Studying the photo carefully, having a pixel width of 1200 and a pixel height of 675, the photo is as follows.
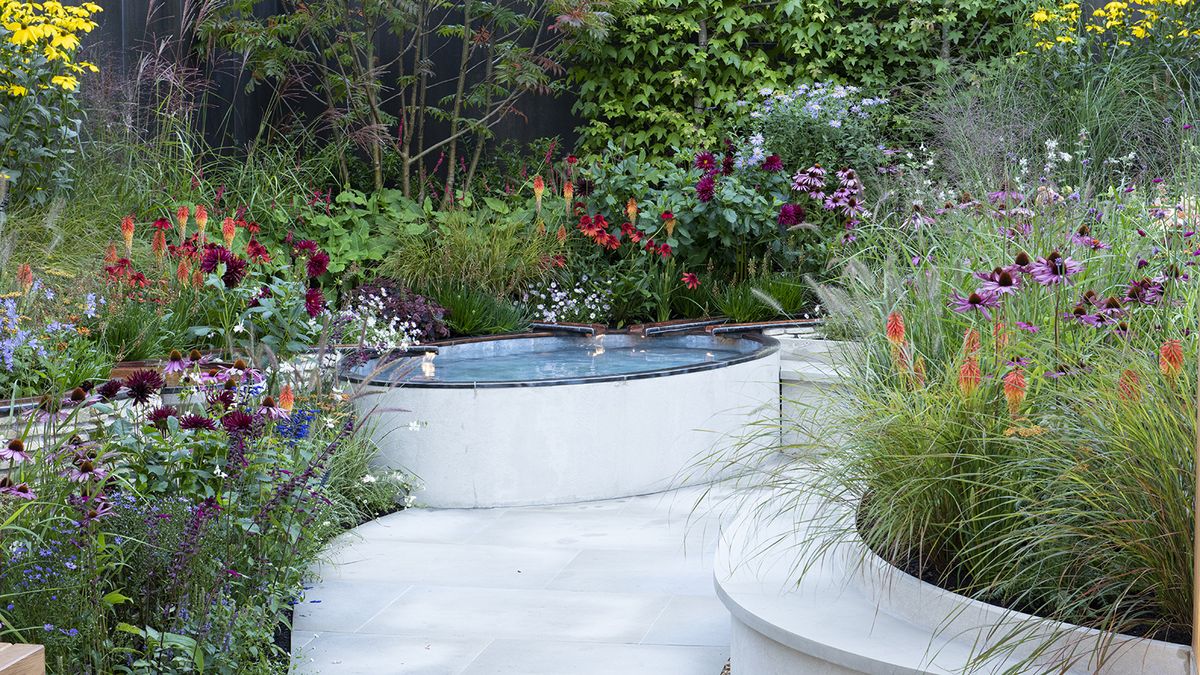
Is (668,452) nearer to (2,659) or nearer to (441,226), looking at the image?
(441,226)

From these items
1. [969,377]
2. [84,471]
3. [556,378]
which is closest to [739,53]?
[556,378]

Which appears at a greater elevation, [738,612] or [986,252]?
[986,252]

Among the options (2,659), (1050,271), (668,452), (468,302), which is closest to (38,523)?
(2,659)

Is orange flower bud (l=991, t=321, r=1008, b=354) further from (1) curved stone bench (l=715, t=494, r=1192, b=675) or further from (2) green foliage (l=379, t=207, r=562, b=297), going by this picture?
(2) green foliage (l=379, t=207, r=562, b=297)

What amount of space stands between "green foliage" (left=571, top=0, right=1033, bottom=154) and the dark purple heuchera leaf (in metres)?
3.00

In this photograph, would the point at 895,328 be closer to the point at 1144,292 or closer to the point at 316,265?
the point at 1144,292

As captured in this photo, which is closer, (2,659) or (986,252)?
(2,659)

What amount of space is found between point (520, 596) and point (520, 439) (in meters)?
1.20

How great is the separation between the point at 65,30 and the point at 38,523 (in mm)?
4306

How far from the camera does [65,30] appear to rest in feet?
20.2

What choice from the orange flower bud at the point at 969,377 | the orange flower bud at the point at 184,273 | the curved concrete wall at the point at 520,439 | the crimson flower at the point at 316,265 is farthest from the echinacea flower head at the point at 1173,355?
the orange flower bud at the point at 184,273

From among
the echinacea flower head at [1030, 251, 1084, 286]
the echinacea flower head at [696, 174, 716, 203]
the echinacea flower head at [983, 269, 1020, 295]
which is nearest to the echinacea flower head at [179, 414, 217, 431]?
the echinacea flower head at [983, 269, 1020, 295]

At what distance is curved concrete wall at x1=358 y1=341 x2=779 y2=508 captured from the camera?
508 cm

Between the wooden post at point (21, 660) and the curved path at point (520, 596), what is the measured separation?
139cm
